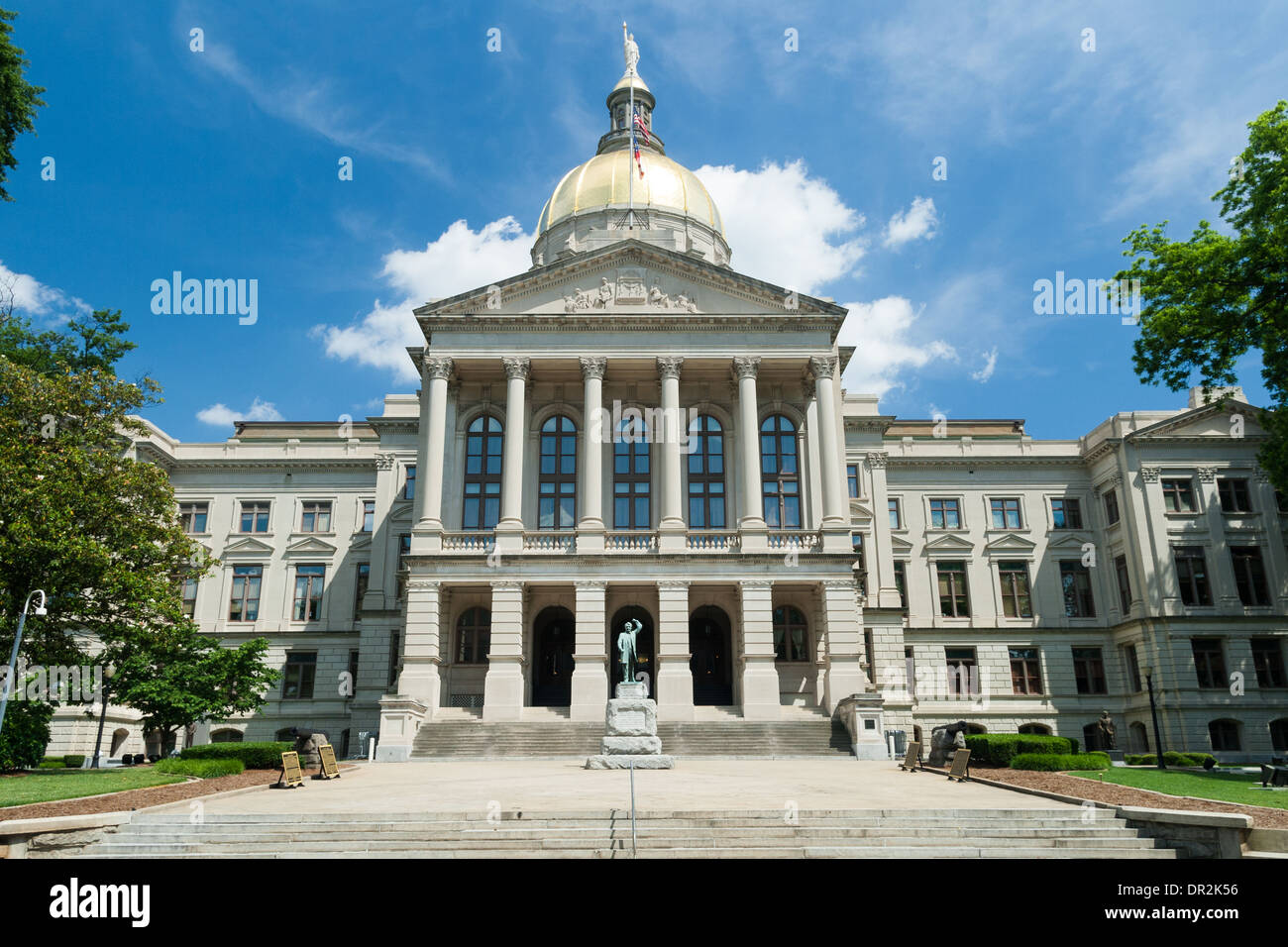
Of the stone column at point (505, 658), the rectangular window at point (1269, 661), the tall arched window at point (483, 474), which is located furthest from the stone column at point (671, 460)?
the rectangular window at point (1269, 661)

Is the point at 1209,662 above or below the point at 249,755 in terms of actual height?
above

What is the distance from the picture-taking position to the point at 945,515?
53.7 metres

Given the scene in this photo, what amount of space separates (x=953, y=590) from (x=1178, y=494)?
41.7 ft

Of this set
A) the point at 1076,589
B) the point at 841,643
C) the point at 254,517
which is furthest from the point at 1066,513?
the point at 254,517

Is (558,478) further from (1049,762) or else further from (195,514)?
(1049,762)

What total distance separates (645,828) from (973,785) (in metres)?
9.68

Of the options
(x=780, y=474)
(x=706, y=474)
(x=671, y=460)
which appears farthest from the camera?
(x=780, y=474)

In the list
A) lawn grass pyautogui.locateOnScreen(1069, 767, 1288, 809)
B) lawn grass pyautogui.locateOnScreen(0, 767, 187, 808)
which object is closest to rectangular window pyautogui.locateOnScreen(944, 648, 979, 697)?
lawn grass pyautogui.locateOnScreen(1069, 767, 1288, 809)

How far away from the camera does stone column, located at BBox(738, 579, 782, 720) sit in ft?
120

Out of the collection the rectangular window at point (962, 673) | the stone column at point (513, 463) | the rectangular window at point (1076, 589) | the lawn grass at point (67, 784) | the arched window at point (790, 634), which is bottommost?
the lawn grass at point (67, 784)

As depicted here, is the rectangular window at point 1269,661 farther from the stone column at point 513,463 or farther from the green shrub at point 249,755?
the green shrub at point 249,755

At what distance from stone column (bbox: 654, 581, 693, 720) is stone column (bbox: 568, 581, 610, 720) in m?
2.25

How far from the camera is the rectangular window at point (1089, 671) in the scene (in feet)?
166

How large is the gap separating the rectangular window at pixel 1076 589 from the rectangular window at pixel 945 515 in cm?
628
